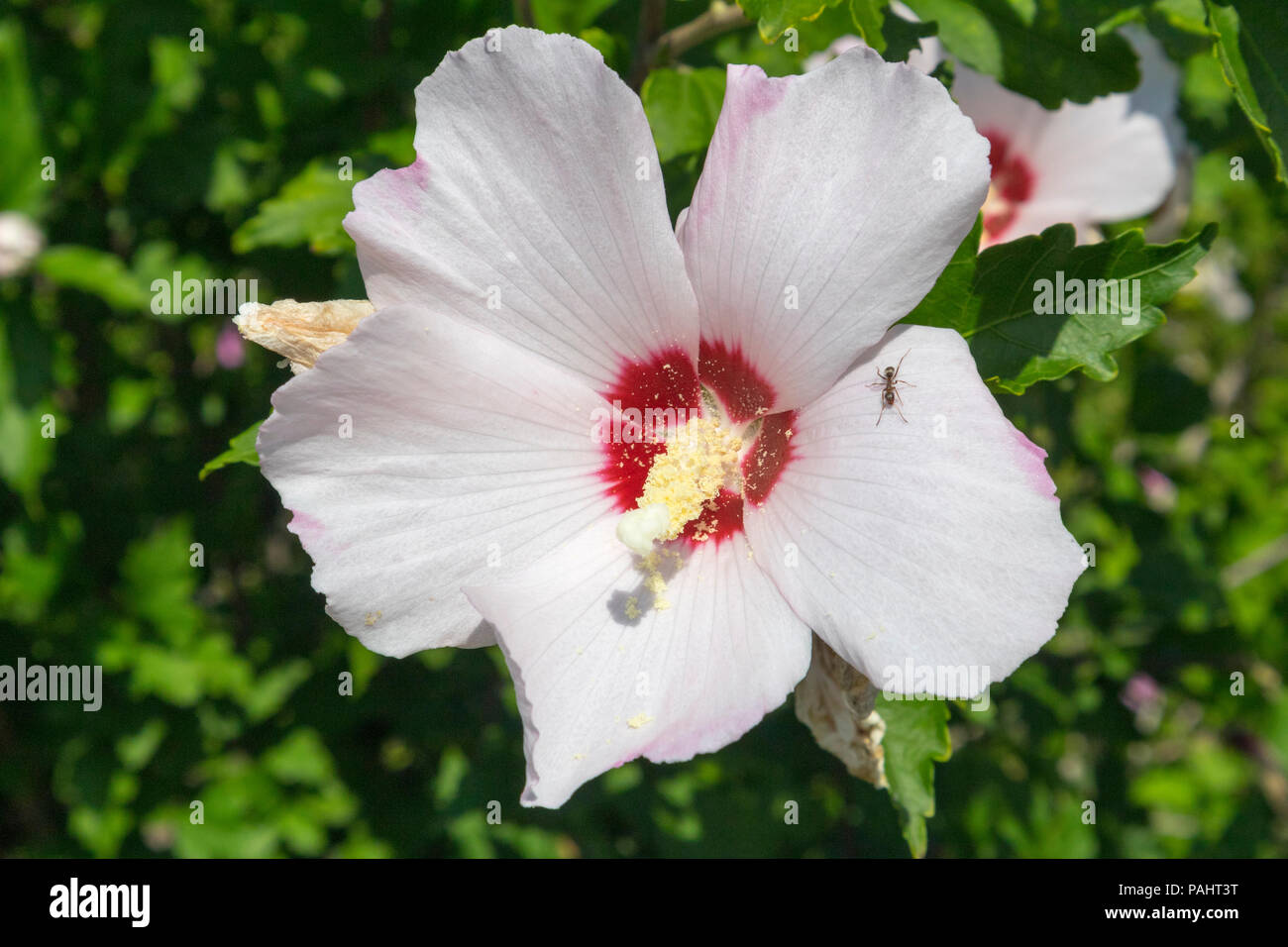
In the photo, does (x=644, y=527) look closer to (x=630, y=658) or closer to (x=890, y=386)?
(x=630, y=658)

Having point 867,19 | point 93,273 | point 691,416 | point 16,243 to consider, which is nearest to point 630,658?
point 691,416

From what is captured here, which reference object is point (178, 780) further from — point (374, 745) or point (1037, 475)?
point (1037, 475)

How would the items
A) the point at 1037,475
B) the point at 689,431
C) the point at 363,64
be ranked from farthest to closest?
the point at 363,64 < the point at 689,431 < the point at 1037,475

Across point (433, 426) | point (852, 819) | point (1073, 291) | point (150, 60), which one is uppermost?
point (150, 60)

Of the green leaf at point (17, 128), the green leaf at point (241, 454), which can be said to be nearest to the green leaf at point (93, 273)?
the green leaf at point (17, 128)

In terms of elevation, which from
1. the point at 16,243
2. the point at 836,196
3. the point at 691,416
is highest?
the point at 16,243

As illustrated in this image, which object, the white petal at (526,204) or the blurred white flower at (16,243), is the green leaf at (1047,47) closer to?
the white petal at (526,204)

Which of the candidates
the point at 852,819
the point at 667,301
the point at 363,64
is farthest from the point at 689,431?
the point at 852,819
